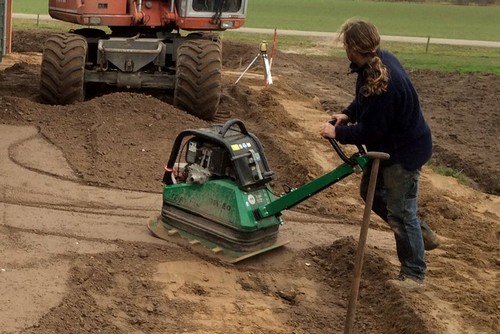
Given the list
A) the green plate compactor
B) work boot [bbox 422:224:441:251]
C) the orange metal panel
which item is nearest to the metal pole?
the green plate compactor

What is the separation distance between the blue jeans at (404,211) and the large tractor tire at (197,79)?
6153 mm

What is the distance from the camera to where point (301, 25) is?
4066cm

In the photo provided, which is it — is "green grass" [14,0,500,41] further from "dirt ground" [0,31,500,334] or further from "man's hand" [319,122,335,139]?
"man's hand" [319,122,335,139]

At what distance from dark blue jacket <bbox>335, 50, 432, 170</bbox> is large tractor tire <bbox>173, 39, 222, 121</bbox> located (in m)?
6.15

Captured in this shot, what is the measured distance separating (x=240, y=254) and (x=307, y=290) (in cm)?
65

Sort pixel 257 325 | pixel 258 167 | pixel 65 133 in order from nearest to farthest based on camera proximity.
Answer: pixel 257 325
pixel 258 167
pixel 65 133

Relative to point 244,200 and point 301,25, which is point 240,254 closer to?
point 244,200

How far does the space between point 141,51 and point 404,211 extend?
7.13 meters

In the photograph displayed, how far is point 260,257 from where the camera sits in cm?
755

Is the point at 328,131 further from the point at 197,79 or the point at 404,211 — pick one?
the point at 197,79

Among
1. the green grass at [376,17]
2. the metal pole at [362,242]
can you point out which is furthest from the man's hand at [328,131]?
the green grass at [376,17]

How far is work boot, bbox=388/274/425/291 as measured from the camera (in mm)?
6805

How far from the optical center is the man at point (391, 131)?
6.36 meters

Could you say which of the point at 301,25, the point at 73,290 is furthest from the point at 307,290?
the point at 301,25
